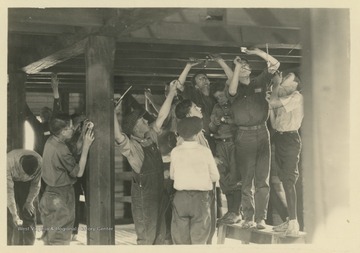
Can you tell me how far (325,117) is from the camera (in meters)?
2.18

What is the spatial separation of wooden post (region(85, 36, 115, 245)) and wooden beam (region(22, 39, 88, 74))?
18cm

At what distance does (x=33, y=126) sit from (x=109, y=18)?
2.34 m

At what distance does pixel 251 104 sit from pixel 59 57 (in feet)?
5.51

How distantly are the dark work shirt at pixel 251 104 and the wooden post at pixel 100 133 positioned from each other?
1039 millimetres

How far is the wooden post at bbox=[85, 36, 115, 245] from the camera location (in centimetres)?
379

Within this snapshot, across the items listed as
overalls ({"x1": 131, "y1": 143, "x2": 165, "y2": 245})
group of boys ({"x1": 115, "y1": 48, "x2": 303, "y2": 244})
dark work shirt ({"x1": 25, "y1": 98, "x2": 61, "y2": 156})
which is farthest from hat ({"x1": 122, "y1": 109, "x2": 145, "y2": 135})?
dark work shirt ({"x1": 25, "y1": 98, "x2": 61, "y2": 156})

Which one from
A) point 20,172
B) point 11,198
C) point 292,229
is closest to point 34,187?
point 20,172

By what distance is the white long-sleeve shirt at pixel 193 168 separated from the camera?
3.63 metres

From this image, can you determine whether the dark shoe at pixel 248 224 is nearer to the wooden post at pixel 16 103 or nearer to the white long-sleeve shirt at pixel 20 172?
the white long-sleeve shirt at pixel 20 172

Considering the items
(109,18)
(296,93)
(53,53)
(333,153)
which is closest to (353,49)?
(333,153)

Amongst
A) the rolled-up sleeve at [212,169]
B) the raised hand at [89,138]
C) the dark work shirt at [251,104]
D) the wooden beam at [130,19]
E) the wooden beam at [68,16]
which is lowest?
the rolled-up sleeve at [212,169]

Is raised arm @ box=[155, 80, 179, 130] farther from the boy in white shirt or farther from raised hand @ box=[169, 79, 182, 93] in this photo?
the boy in white shirt

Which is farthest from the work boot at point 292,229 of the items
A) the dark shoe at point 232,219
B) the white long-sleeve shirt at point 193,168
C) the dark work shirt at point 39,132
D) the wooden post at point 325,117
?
the dark work shirt at point 39,132

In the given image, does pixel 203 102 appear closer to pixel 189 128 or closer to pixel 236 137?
pixel 236 137
